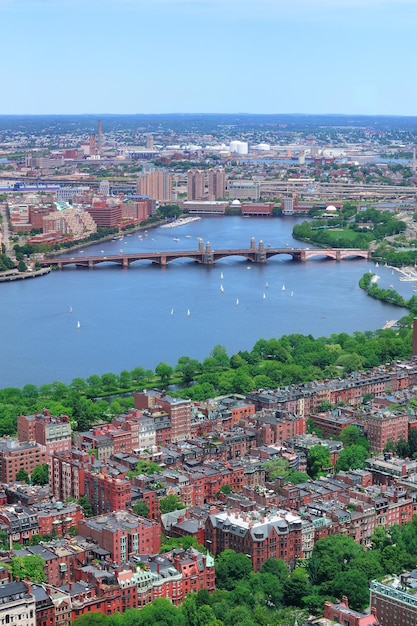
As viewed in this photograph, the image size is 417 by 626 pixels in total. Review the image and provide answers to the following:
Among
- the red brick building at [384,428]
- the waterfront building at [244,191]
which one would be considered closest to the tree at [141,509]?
the red brick building at [384,428]

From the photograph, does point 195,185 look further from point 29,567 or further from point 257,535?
point 29,567

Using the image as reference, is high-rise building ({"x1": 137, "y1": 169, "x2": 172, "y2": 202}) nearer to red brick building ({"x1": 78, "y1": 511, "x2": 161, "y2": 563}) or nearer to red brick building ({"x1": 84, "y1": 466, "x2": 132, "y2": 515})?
red brick building ({"x1": 84, "y1": 466, "x2": 132, "y2": 515})

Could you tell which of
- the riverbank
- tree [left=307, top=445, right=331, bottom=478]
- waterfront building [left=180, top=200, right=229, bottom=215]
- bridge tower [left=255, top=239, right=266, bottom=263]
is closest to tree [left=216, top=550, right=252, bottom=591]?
tree [left=307, top=445, right=331, bottom=478]

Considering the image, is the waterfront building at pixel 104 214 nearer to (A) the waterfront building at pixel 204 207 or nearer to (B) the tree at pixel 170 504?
(A) the waterfront building at pixel 204 207

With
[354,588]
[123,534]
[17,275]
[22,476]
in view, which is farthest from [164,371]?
[17,275]

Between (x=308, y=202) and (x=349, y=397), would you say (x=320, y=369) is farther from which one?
(x=308, y=202)

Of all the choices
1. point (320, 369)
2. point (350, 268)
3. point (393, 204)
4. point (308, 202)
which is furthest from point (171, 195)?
point (320, 369)
